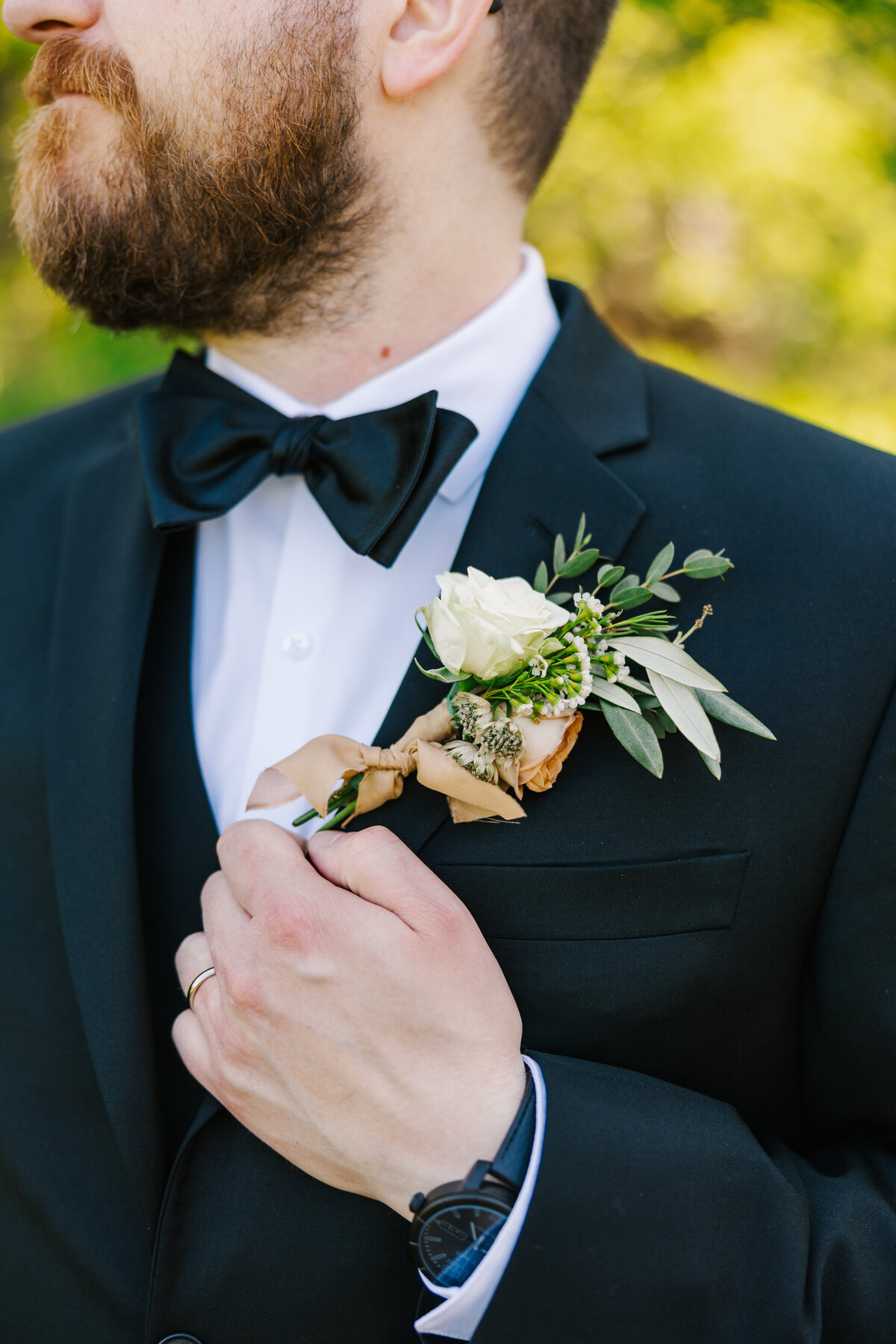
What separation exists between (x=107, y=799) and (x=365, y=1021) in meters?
0.53

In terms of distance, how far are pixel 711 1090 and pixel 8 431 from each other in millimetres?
1850

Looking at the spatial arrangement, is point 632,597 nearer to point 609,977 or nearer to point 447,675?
point 447,675

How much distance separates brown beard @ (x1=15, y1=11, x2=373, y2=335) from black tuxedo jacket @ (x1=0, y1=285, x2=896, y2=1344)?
18.2 inches

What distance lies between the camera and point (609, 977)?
134 cm

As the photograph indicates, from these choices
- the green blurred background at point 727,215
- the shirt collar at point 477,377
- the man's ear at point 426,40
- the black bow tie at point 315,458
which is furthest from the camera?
the green blurred background at point 727,215

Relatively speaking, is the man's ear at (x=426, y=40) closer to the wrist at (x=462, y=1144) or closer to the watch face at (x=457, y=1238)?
the wrist at (x=462, y=1144)

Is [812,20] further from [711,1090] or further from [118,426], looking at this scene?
[711,1090]

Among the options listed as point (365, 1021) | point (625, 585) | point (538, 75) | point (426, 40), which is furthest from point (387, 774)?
point (538, 75)

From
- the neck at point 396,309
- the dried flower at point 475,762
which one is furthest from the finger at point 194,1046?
the neck at point 396,309

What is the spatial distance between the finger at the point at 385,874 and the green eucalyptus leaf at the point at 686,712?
1.18 feet

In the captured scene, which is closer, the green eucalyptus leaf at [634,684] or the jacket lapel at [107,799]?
the green eucalyptus leaf at [634,684]

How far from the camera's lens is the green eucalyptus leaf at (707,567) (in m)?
1.30

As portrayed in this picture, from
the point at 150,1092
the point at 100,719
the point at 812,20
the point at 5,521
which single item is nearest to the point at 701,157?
the point at 812,20

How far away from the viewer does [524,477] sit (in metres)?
1.52
